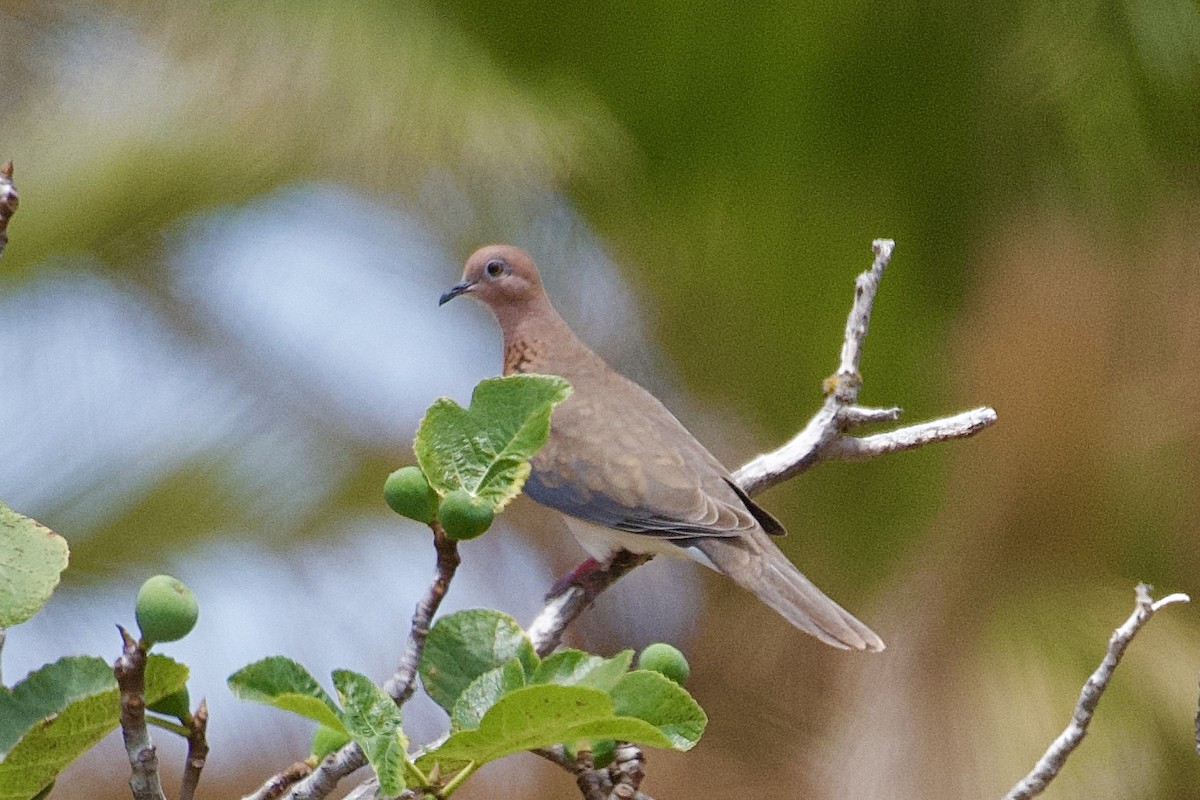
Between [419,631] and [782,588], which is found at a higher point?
[782,588]

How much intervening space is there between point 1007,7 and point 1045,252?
0.85 meters

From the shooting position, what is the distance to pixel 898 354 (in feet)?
15.7

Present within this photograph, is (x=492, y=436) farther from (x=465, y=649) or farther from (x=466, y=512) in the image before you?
(x=465, y=649)

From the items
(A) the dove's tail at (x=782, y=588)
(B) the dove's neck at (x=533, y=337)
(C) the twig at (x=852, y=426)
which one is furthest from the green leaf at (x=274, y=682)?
(B) the dove's neck at (x=533, y=337)

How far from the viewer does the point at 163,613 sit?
2.56 feet

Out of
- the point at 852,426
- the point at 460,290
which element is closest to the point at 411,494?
the point at 852,426

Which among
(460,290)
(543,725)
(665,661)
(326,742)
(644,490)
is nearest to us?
(543,725)

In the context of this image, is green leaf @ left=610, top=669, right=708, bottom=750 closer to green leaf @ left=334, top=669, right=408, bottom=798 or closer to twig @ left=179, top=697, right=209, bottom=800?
green leaf @ left=334, top=669, right=408, bottom=798

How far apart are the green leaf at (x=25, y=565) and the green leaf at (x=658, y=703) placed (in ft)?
1.09

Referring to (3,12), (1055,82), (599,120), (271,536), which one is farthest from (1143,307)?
(3,12)

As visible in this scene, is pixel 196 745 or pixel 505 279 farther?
pixel 505 279

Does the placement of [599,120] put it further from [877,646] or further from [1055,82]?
[877,646]

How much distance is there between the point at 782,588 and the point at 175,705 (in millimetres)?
2016

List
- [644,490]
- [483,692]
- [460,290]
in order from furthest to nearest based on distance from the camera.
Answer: [460,290] < [644,490] < [483,692]
